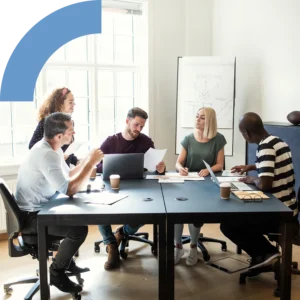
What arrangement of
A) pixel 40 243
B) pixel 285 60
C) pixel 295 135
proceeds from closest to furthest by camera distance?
1. pixel 40 243
2. pixel 295 135
3. pixel 285 60

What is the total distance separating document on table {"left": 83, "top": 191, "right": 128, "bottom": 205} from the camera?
251 centimetres

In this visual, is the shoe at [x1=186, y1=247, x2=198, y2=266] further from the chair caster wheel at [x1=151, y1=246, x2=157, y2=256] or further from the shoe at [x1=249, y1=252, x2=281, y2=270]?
the shoe at [x1=249, y1=252, x2=281, y2=270]

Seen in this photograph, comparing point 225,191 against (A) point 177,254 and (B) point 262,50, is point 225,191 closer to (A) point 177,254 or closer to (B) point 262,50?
(A) point 177,254

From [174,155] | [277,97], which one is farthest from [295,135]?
[174,155]

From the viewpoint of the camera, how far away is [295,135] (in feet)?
11.5

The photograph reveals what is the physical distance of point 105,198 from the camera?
2.59 metres

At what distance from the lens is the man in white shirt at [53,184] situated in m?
2.55

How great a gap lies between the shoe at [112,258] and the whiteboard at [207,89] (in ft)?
6.13

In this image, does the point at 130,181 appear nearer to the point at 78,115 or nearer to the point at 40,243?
the point at 40,243

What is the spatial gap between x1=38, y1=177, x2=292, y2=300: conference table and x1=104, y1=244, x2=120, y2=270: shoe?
3.00 ft

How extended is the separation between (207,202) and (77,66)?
9.17 feet

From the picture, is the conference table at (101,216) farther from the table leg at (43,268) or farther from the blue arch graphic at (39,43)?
the blue arch graphic at (39,43)

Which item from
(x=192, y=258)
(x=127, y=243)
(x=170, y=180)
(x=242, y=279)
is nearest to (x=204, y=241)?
(x=192, y=258)

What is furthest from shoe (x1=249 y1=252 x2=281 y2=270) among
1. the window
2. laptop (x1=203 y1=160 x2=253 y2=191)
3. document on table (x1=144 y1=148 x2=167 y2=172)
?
the window
